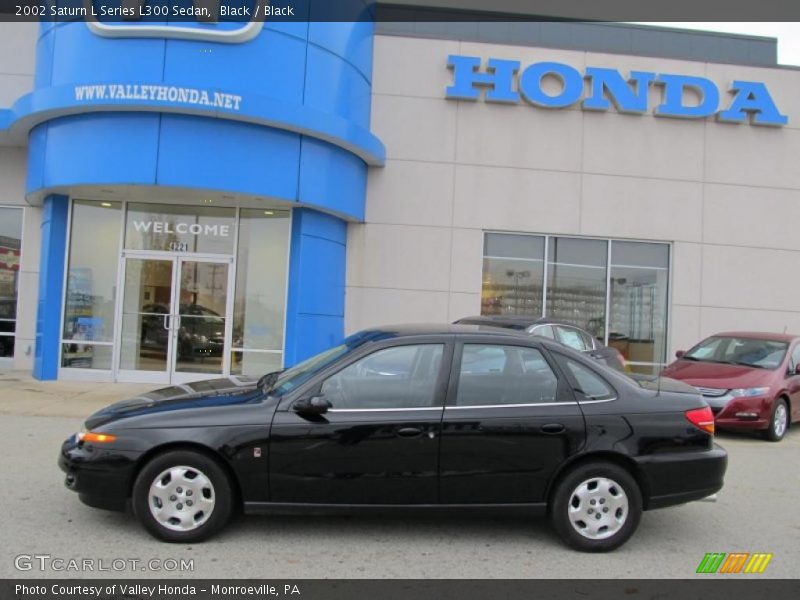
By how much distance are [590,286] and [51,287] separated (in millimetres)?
10492

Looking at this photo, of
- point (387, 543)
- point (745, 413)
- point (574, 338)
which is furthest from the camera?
point (574, 338)

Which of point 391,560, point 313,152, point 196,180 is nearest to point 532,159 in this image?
point 313,152

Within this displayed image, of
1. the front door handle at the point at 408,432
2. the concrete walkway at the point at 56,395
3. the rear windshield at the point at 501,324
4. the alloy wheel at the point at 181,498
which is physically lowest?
the concrete walkway at the point at 56,395

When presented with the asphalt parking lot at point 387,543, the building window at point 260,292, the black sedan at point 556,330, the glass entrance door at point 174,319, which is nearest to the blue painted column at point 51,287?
the glass entrance door at point 174,319

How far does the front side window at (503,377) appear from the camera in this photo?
14.5 feet

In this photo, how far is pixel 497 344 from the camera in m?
4.56

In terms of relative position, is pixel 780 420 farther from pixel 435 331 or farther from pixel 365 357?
pixel 365 357

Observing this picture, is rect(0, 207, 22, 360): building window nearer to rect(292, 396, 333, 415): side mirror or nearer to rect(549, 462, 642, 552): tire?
rect(292, 396, 333, 415): side mirror

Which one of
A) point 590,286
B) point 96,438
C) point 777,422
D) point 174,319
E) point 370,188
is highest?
point 370,188

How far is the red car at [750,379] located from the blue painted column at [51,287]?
33.8 feet

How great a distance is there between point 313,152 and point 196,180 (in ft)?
6.85

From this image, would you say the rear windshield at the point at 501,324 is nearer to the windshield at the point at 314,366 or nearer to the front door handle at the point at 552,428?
the windshield at the point at 314,366

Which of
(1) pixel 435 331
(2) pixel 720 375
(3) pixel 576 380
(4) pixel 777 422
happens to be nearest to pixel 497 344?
(1) pixel 435 331
